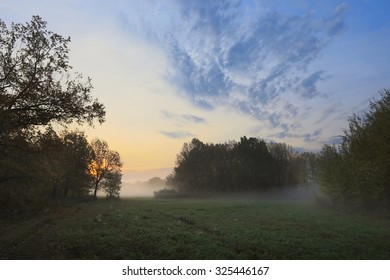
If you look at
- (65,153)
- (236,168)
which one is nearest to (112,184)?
(236,168)

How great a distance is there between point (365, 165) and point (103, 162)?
7135cm

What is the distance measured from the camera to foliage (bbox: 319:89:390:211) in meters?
36.1

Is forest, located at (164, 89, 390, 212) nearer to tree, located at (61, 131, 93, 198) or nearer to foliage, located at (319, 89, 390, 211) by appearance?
foliage, located at (319, 89, 390, 211)

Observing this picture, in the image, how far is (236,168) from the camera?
106812mm

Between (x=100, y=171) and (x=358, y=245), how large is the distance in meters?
79.1

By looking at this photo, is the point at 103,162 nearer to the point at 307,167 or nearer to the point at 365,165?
the point at 365,165

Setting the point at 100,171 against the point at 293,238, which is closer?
the point at 293,238

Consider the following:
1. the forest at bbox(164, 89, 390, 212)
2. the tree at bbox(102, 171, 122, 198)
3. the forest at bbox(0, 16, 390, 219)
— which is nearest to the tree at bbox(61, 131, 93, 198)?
the forest at bbox(0, 16, 390, 219)

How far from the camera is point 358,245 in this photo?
722 inches

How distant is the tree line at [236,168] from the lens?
104375 mm

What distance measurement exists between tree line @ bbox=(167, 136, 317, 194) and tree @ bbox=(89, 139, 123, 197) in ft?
106
